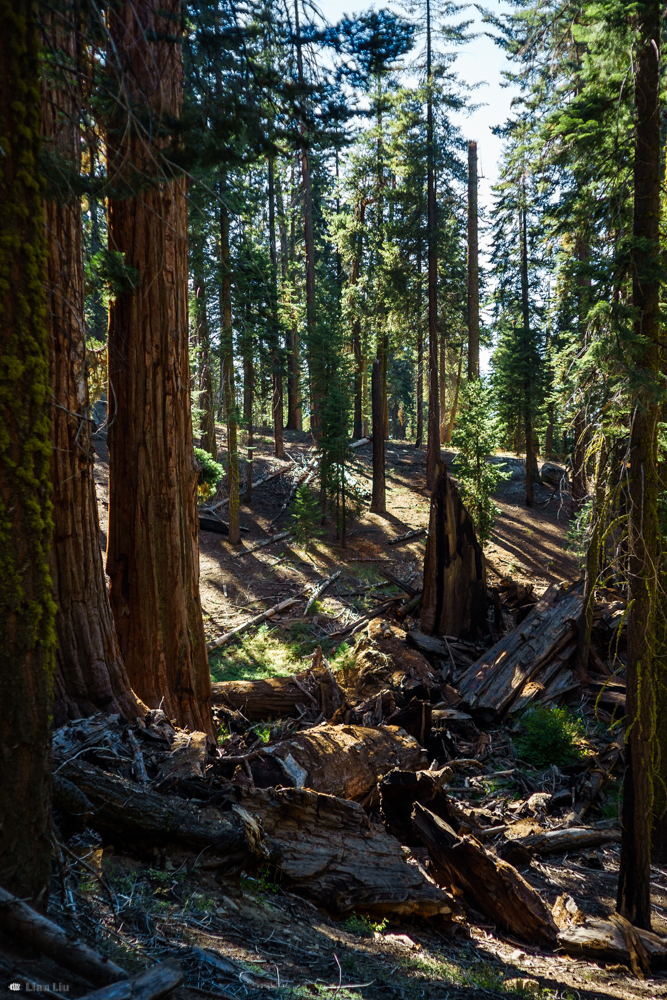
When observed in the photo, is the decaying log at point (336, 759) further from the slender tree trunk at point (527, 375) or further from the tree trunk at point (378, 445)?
the slender tree trunk at point (527, 375)

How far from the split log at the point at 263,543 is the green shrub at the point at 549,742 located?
1100 centimetres

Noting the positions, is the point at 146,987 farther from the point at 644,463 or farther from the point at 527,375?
the point at 527,375

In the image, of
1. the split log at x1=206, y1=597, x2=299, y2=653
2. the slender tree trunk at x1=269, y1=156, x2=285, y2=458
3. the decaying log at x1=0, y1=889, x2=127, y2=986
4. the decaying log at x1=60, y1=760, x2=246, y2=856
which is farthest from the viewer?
the slender tree trunk at x1=269, y1=156, x2=285, y2=458

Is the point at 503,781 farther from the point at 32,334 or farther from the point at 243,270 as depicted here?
the point at 32,334

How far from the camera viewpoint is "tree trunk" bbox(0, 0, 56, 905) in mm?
2529

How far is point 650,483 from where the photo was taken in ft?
20.2

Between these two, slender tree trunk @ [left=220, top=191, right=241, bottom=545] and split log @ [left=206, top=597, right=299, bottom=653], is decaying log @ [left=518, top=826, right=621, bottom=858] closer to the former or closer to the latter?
split log @ [left=206, top=597, right=299, bottom=653]

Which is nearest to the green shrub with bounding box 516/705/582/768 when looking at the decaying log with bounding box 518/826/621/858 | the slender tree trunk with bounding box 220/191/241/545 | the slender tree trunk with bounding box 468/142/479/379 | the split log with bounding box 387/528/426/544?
the decaying log with bounding box 518/826/621/858

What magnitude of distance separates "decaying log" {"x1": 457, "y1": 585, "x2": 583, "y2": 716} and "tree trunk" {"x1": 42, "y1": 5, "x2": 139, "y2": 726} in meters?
6.83

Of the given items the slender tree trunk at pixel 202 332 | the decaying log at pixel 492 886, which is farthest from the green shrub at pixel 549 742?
the slender tree trunk at pixel 202 332

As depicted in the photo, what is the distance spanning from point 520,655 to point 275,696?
449 centimetres

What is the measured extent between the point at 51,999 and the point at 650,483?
600 cm

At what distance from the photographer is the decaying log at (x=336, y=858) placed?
171 inches

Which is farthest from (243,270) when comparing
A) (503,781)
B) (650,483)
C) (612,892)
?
(612,892)
